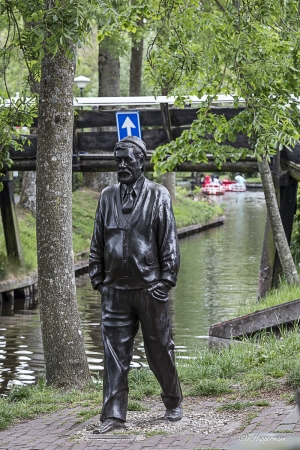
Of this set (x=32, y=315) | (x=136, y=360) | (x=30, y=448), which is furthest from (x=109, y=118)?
(x=30, y=448)

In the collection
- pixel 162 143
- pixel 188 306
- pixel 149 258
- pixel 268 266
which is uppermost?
pixel 162 143

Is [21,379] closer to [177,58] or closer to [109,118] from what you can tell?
[177,58]

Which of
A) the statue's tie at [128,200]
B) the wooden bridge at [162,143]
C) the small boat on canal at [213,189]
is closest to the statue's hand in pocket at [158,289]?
the statue's tie at [128,200]

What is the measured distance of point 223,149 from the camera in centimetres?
1238

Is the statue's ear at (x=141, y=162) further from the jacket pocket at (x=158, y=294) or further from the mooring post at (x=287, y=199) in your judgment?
the mooring post at (x=287, y=199)

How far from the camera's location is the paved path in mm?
6574

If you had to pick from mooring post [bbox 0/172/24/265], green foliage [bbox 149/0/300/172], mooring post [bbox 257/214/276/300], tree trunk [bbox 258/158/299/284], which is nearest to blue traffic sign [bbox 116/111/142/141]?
mooring post [bbox 257/214/276/300]

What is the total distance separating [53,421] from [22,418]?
1.32 ft

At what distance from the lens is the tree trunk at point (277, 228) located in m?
15.1

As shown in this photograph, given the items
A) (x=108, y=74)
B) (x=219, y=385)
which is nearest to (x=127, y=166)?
(x=219, y=385)

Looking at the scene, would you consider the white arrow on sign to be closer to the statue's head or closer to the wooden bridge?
the wooden bridge

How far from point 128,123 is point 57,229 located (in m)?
8.61

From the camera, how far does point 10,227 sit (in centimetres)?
2328

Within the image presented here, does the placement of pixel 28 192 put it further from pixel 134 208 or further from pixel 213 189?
pixel 213 189
